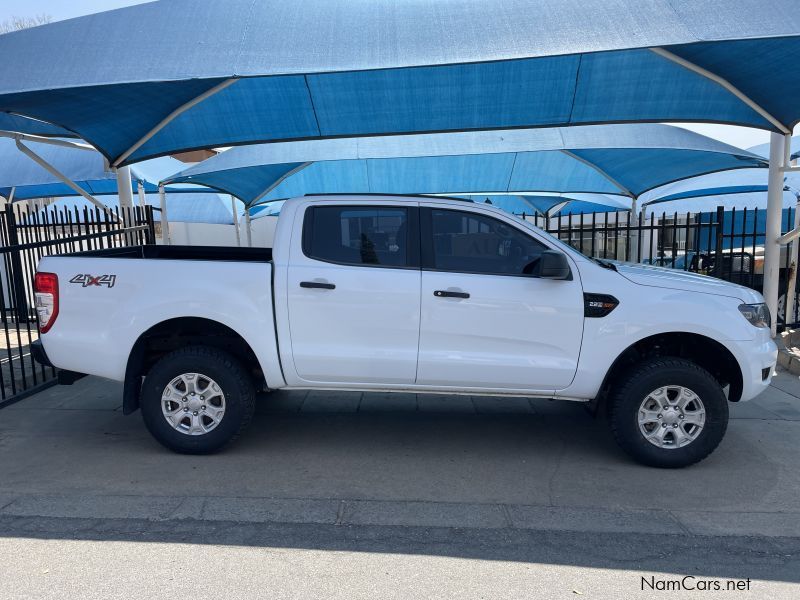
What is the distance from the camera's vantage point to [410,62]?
473 cm

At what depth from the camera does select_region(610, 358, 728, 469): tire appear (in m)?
4.47

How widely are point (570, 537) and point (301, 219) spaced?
115 inches

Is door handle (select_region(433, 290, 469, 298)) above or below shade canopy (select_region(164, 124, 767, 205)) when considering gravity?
below

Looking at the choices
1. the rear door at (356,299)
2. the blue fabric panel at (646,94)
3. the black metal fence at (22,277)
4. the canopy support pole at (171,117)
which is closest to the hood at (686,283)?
the rear door at (356,299)

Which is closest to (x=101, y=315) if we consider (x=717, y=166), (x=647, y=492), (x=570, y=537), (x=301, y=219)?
(x=301, y=219)

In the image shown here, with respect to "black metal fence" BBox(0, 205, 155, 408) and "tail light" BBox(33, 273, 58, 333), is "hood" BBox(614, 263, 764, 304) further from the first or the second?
"black metal fence" BBox(0, 205, 155, 408)

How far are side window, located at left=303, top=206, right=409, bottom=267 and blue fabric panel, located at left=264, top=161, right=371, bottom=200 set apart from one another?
8088 mm

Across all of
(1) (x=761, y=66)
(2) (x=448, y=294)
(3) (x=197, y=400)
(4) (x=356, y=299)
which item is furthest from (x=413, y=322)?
(1) (x=761, y=66)

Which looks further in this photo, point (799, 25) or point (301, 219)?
point (301, 219)

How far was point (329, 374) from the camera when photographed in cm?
469

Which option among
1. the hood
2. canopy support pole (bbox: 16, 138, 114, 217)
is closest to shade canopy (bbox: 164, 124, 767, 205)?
canopy support pole (bbox: 16, 138, 114, 217)

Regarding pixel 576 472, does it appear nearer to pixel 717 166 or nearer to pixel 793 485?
pixel 793 485

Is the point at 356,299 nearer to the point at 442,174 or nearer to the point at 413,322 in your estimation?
the point at 413,322

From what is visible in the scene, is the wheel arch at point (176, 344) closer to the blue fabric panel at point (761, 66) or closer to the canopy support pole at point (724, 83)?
the blue fabric panel at point (761, 66)
